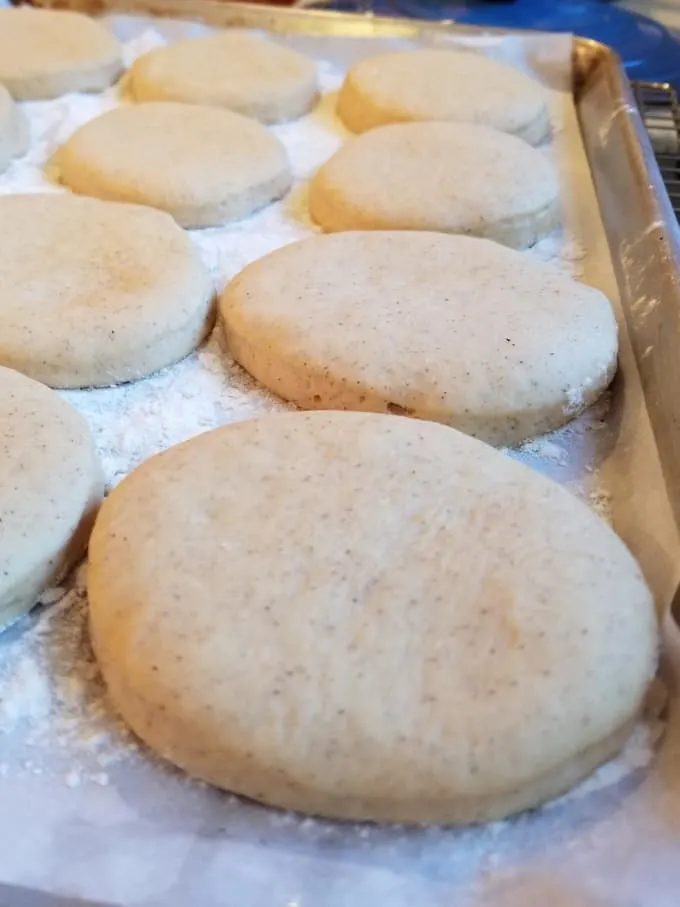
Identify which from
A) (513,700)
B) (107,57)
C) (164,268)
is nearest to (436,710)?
(513,700)

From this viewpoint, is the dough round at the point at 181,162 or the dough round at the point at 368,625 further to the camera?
the dough round at the point at 181,162

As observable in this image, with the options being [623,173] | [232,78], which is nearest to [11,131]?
[232,78]

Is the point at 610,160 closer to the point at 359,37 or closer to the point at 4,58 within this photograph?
the point at 359,37

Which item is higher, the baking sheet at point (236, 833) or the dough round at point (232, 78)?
the dough round at point (232, 78)

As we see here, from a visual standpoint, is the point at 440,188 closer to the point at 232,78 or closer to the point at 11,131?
the point at 232,78

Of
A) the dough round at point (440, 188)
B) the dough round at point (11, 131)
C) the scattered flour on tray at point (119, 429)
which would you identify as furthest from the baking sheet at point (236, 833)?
the dough round at point (11, 131)

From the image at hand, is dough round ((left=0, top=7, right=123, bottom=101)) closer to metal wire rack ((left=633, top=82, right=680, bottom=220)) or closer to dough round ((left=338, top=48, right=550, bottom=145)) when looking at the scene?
dough round ((left=338, top=48, right=550, bottom=145))

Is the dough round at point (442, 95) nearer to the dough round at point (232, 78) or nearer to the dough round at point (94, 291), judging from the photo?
the dough round at point (232, 78)

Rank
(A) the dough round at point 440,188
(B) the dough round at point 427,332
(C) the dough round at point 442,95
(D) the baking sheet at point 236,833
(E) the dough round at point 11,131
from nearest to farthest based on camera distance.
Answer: (D) the baking sheet at point 236,833
(B) the dough round at point 427,332
(A) the dough round at point 440,188
(E) the dough round at point 11,131
(C) the dough round at point 442,95
